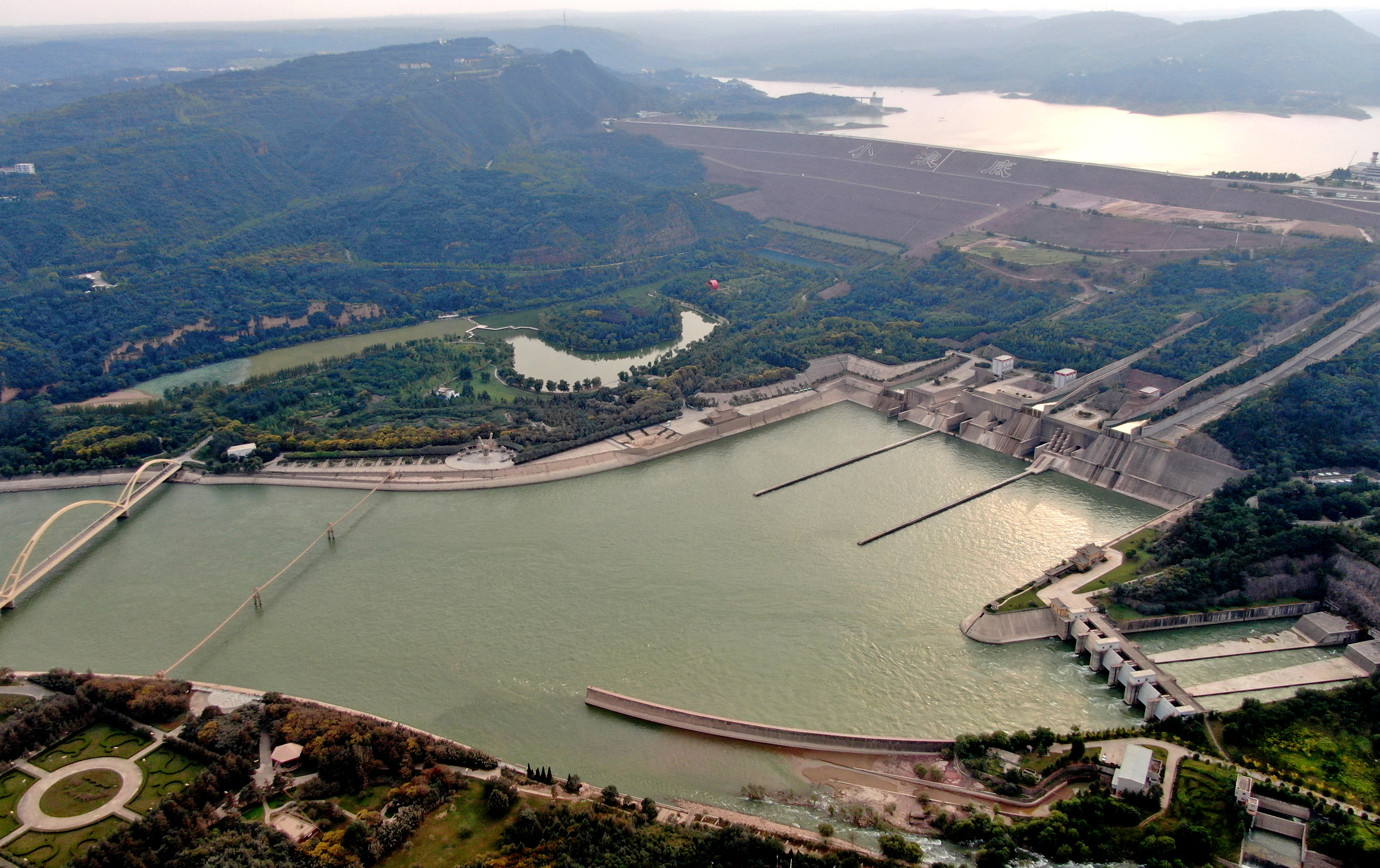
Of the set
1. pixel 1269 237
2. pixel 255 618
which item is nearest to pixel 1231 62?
pixel 1269 237

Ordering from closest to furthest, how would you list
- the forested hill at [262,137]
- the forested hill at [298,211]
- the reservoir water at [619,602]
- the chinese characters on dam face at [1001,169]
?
the reservoir water at [619,602] < the forested hill at [298,211] < the forested hill at [262,137] < the chinese characters on dam face at [1001,169]

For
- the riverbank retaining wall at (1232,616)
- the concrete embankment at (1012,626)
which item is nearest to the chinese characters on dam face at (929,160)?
the riverbank retaining wall at (1232,616)

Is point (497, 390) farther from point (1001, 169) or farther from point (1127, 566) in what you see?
point (1001, 169)

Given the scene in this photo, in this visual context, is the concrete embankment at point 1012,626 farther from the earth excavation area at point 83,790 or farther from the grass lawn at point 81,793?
the grass lawn at point 81,793

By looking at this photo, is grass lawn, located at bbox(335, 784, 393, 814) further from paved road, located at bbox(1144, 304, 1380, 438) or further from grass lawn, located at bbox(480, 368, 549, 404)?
paved road, located at bbox(1144, 304, 1380, 438)

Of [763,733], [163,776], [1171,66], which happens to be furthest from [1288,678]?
[1171,66]
